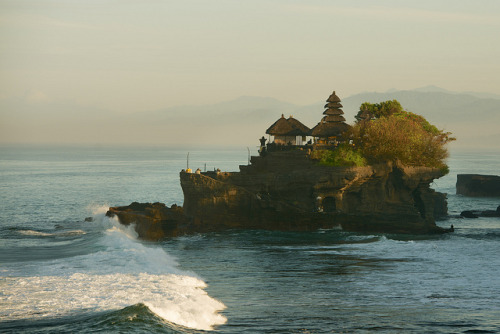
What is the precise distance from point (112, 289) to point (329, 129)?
37.3m

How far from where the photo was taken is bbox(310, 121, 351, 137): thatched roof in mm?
64875

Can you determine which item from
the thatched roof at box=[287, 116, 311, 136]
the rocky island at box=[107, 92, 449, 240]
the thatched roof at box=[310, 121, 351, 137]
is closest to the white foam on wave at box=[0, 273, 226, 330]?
the rocky island at box=[107, 92, 449, 240]

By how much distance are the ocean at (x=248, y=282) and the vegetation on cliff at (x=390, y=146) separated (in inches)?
277

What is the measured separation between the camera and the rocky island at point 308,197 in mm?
58375

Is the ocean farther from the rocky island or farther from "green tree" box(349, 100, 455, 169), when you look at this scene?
"green tree" box(349, 100, 455, 169)

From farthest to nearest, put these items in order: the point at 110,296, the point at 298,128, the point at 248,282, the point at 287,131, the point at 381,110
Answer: the point at 381,110 < the point at 298,128 < the point at 287,131 < the point at 248,282 < the point at 110,296

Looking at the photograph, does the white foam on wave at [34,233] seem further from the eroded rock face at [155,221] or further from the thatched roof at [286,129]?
the thatched roof at [286,129]

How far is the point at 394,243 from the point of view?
51125mm

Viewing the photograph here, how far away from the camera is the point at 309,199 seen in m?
59.4

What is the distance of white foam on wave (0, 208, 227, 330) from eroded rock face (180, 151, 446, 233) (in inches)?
590

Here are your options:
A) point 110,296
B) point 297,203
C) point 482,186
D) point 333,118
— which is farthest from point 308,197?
point 482,186

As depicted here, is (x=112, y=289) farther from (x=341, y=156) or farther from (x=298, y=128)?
(x=298, y=128)

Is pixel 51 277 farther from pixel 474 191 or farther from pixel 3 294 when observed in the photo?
pixel 474 191

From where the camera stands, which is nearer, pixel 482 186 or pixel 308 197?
pixel 308 197
